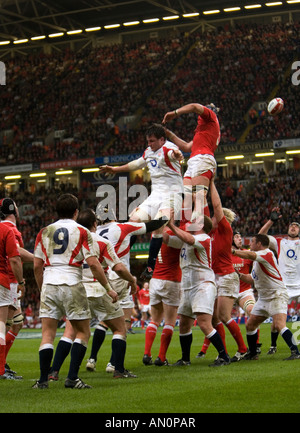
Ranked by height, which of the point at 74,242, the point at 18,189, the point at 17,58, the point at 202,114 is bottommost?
the point at 18,189

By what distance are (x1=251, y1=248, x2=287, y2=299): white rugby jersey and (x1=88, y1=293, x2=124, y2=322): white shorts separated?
9.51 ft

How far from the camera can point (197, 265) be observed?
10.8 meters

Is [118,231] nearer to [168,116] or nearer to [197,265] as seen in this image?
[197,265]

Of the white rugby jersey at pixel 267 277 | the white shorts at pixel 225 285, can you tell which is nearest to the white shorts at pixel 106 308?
the white shorts at pixel 225 285

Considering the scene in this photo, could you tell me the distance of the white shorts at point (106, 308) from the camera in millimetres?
9695

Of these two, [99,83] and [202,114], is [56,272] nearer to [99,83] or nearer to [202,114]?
[202,114]

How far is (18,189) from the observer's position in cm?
4812

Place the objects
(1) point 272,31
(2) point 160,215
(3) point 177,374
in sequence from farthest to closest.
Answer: (1) point 272,31 → (2) point 160,215 → (3) point 177,374

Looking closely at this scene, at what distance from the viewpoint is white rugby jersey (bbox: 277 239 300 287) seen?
1886 centimetres

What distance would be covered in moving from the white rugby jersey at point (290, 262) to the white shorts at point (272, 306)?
7083 mm

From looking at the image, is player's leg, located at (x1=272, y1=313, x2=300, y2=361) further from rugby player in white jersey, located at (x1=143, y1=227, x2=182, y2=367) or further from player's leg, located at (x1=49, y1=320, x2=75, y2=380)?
player's leg, located at (x1=49, y1=320, x2=75, y2=380)

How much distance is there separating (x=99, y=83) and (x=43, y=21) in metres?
5.65

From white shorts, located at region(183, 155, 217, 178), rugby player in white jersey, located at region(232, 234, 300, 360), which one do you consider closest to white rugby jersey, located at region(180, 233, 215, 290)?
rugby player in white jersey, located at region(232, 234, 300, 360)

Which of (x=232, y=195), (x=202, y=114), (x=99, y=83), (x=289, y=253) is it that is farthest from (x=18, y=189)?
(x=202, y=114)
